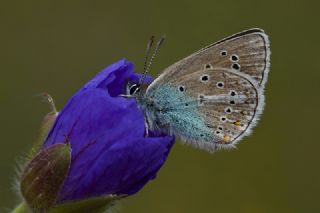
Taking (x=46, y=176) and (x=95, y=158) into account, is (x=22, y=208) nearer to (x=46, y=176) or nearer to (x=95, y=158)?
(x=46, y=176)

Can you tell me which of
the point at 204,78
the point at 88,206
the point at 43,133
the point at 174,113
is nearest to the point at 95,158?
the point at 88,206

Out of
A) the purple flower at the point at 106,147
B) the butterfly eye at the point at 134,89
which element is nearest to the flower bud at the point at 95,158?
the purple flower at the point at 106,147

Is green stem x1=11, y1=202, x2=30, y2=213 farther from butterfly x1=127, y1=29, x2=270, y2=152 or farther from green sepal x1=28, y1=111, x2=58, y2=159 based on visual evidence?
butterfly x1=127, y1=29, x2=270, y2=152

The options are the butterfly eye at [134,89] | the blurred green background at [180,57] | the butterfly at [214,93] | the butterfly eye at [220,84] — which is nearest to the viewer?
the butterfly eye at [134,89]

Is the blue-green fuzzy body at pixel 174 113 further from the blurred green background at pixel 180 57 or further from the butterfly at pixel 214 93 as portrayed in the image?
the blurred green background at pixel 180 57

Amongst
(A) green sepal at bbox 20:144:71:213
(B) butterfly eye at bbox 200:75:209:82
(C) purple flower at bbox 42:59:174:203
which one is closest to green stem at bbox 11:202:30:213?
(A) green sepal at bbox 20:144:71:213

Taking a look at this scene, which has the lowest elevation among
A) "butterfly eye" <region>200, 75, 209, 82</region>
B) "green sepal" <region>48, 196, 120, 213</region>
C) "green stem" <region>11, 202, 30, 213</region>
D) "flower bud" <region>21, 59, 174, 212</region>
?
"green stem" <region>11, 202, 30, 213</region>

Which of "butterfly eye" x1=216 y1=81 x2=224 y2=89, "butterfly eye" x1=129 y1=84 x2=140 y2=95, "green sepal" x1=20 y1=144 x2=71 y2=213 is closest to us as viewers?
"green sepal" x1=20 y1=144 x2=71 y2=213

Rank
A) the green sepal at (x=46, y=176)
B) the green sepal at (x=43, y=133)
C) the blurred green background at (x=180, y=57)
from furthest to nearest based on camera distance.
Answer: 1. the blurred green background at (x=180, y=57)
2. the green sepal at (x=43, y=133)
3. the green sepal at (x=46, y=176)
